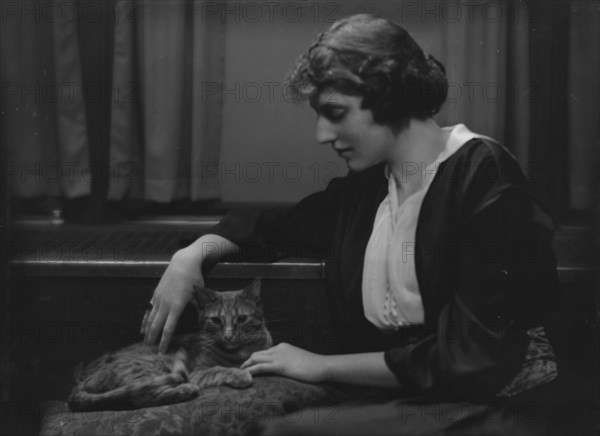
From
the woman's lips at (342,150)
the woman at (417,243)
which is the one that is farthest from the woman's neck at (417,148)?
the woman's lips at (342,150)

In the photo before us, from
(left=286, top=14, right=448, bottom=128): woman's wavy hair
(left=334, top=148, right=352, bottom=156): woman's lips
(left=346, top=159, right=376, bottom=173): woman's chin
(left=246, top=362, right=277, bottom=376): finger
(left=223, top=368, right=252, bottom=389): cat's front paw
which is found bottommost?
(left=223, top=368, right=252, bottom=389): cat's front paw

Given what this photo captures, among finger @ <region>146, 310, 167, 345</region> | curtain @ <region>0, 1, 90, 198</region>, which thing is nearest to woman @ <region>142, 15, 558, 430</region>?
finger @ <region>146, 310, 167, 345</region>

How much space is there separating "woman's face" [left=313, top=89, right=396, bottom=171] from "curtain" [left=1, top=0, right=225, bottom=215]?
0.38 m

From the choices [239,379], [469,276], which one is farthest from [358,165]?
[239,379]

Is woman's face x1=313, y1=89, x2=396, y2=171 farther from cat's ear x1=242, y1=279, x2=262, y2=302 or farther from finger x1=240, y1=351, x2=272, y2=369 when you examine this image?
finger x1=240, y1=351, x2=272, y2=369

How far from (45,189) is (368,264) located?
0.94 meters

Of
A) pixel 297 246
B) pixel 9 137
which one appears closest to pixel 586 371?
pixel 297 246

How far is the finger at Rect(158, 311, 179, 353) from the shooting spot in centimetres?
204

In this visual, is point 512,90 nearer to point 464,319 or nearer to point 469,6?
point 469,6

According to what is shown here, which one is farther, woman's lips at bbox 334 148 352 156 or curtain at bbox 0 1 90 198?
curtain at bbox 0 1 90 198

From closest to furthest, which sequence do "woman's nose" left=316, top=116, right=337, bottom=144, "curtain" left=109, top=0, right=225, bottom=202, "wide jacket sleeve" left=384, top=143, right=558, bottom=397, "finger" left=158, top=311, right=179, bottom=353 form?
1. "wide jacket sleeve" left=384, top=143, right=558, bottom=397
2. "woman's nose" left=316, top=116, right=337, bottom=144
3. "finger" left=158, top=311, right=179, bottom=353
4. "curtain" left=109, top=0, right=225, bottom=202

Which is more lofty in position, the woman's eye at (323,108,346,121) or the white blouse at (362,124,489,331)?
the woman's eye at (323,108,346,121)

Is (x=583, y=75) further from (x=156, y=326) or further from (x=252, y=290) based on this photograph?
(x=156, y=326)

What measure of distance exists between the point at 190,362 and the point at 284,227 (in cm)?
43
